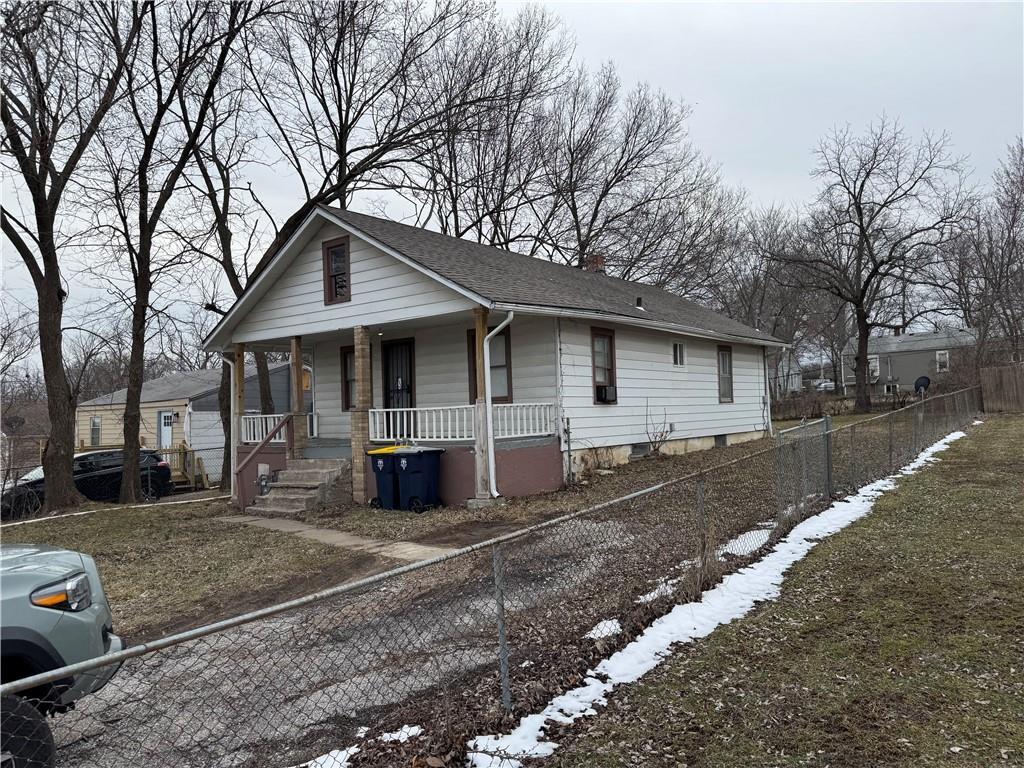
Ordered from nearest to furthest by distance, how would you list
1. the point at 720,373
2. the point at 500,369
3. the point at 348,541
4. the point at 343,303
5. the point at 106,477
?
1. the point at 348,541
2. the point at 343,303
3. the point at 500,369
4. the point at 720,373
5. the point at 106,477

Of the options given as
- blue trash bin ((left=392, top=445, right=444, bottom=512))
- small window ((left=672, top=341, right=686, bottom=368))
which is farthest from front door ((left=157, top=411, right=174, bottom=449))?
small window ((left=672, top=341, right=686, bottom=368))

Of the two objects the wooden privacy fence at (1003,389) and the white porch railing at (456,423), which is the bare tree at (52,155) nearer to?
the white porch railing at (456,423)

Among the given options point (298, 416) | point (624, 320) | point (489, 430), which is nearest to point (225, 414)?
point (298, 416)

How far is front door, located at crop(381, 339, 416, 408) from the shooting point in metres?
15.0

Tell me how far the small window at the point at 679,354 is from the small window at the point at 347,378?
302 inches

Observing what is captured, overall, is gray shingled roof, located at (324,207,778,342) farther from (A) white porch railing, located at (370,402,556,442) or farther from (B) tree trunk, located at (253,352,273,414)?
(B) tree trunk, located at (253,352,273,414)

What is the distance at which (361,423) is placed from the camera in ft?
41.5

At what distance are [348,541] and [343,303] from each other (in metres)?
5.40

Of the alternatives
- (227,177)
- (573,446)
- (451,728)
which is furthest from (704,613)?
(227,177)

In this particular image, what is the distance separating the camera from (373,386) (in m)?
15.6

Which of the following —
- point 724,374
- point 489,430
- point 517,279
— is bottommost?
point 489,430

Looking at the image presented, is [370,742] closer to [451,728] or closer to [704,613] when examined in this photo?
[451,728]

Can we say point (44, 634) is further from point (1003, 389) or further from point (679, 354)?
point (1003, 389)

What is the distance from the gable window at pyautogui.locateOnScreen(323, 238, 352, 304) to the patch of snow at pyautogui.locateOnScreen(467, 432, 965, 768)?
925cm
